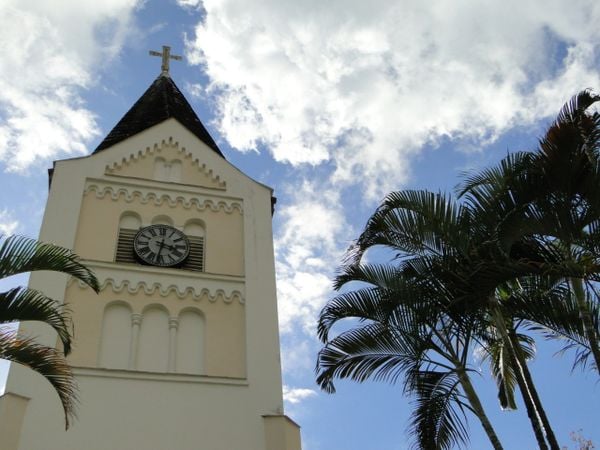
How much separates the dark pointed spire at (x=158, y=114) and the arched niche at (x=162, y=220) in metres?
3.02

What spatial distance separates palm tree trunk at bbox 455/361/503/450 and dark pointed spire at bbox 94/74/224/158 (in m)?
12.2

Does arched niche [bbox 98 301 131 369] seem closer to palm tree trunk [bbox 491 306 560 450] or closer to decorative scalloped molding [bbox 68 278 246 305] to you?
decorative scalloped molding [bbox 68 278 246 305]

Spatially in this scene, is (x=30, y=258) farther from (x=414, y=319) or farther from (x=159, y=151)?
(x=159, y=151)

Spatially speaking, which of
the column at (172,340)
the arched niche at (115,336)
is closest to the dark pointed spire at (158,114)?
the arched niche at (115,336)

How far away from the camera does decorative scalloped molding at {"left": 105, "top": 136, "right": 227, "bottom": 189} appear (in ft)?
64.9

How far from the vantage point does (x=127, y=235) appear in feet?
59.4

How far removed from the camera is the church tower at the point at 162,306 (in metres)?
14.1

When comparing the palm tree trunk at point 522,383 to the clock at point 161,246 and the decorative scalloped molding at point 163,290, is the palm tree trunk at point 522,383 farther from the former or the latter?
the clock at point 161,246

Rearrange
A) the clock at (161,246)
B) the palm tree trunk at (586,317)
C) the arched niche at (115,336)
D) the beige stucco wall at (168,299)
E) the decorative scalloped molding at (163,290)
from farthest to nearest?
the clock at (161,246), the decorative scalloped molding at (163,290), the arched niche at (115,336), the beige stucco wall at (168,299), the palm tree trunk at (586,317)

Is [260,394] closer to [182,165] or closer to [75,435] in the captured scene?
[75,435]

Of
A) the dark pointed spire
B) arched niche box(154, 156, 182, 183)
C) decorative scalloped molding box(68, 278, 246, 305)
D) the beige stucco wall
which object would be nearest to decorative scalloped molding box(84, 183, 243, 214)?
the beige stucco wall

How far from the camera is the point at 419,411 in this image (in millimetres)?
10781

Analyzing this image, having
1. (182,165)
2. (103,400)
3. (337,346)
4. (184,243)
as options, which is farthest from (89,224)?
(337,346)

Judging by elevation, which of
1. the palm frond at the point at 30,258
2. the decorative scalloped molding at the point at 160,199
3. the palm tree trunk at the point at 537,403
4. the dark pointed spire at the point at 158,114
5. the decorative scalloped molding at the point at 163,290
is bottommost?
the palm tree trunk at the point at 537,403
